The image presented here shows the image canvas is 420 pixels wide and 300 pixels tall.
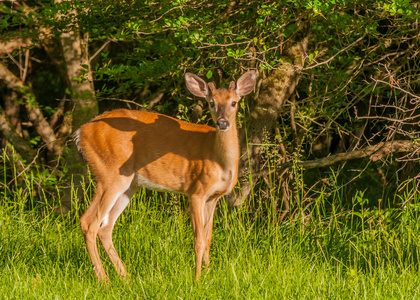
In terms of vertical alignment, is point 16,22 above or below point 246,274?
above

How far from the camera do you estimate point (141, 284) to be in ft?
13.7

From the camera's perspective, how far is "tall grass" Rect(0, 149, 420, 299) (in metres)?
4.16

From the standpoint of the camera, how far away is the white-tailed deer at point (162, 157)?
5.46 m

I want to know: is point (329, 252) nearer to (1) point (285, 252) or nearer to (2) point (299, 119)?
(1) point (285, 252)

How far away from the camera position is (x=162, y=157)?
574cm

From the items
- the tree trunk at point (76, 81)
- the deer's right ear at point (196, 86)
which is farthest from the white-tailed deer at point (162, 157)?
the tree trunk at point (76, 81)

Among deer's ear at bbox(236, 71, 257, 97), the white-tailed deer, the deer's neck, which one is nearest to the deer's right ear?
the white-tailed deer

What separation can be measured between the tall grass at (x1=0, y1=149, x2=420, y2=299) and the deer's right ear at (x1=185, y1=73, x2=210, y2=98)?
1051mm

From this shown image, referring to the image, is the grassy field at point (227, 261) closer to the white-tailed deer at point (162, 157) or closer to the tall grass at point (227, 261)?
the tall grass at point (227, 261)

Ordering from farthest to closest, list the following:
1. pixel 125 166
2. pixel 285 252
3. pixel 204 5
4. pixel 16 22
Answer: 1. pixel 16 22
2. pixel 204 5
3. pixel 125 166
4. pixel 285 252

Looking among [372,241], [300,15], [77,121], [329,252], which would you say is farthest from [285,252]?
[77,121]

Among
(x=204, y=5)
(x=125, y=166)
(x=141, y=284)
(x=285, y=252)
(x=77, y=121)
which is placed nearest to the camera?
(x=141, y=284)

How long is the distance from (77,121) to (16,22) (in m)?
1.33

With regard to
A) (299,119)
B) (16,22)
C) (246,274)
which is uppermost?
(16,22)
